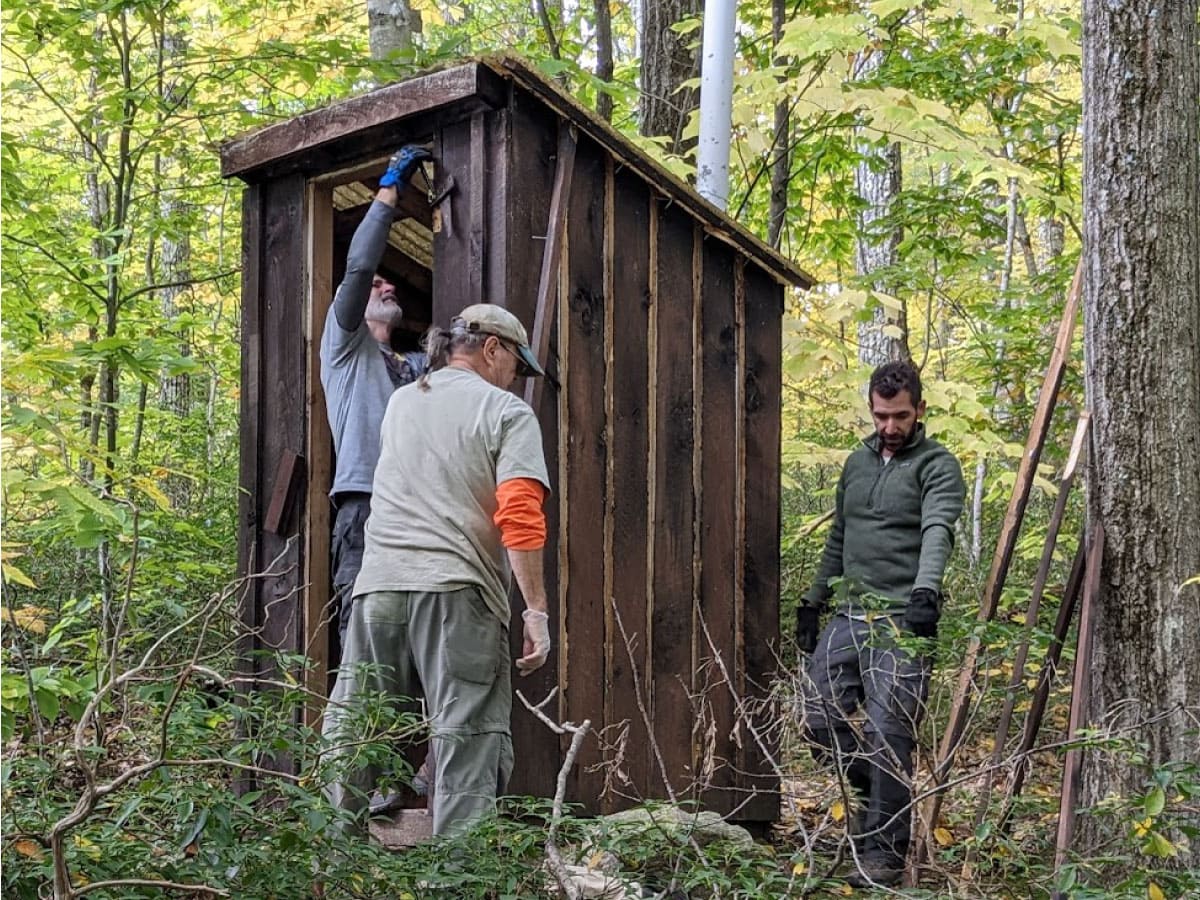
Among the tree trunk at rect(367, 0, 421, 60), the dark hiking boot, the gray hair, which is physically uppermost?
the tree trunk at rect(367, 0, 421, 60)

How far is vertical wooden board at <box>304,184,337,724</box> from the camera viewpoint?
206 inches

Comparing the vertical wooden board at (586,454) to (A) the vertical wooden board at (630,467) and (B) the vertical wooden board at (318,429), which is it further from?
(B) the vertical wooden board at (318,429)

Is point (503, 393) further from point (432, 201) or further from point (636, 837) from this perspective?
point (636, 837)

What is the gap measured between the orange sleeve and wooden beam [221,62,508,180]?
5.04 ft

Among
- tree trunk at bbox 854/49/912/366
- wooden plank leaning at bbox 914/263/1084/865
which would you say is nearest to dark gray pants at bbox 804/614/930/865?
wooden plank leaning at bbox 914/263/1084/865

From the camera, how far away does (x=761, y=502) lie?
584 cm

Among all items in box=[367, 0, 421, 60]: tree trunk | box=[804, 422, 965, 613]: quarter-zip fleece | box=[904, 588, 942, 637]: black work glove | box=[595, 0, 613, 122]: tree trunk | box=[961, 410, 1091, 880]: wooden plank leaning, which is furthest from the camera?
box=[595, 0, 613, 122]: tree trunk

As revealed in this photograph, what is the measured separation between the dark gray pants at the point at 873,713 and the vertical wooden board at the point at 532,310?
3.28ft

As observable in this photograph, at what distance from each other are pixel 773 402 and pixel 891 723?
1747 mm

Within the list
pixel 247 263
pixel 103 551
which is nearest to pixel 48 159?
pixel 103 551

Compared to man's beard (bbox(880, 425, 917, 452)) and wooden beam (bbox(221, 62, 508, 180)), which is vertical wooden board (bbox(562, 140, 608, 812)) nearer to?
wooden beam (bbox(221, 62, 508, 180))

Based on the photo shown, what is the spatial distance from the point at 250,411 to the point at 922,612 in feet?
9.83

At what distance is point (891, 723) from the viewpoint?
4.82m

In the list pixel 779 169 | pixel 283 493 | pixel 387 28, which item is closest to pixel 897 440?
pixel 283 493
